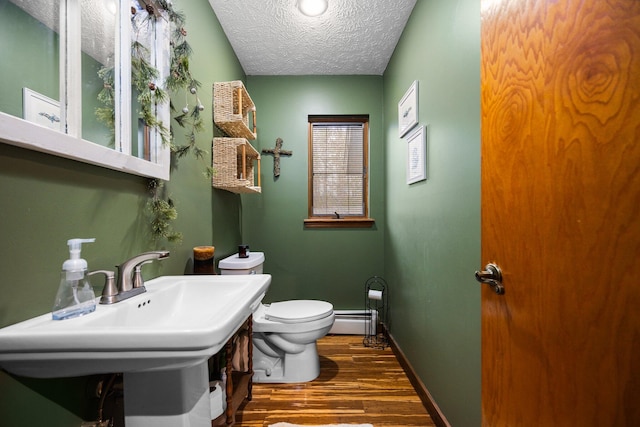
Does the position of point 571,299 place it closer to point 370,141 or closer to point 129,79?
point 129,79

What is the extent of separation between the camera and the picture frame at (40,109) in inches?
27.4

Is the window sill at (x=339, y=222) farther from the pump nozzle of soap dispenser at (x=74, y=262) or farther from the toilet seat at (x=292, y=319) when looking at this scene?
the pump nozzle of soap dispenser at (x=74, y=262)

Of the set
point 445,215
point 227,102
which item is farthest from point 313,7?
point 445,215

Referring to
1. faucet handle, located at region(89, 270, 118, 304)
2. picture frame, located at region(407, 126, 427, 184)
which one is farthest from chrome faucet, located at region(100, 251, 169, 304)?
picture frame, located at region(407, 126, 427, 184)

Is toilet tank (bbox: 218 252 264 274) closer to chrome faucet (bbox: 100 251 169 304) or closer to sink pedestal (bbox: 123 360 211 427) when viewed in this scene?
chrome faucet (bbox: 100 251 169 304)

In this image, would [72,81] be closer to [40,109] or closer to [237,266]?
[40,109]

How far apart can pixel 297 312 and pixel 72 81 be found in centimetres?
166

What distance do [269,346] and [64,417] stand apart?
1287 millimetres

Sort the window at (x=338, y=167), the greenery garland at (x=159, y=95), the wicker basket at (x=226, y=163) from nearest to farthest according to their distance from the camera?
the greenery garland at (x=159, y=95), the wicker basket at (x=226, y=163), the window at (x=338, y=167)

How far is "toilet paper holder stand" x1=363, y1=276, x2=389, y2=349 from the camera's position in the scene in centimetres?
260

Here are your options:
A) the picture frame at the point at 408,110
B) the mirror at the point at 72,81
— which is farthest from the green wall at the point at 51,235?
the picture frame at the point at 408,110

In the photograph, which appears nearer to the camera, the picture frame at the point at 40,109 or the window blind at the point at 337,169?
the picture frame at the point at 40,109

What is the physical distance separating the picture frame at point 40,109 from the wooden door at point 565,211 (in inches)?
48.7

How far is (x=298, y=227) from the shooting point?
2.79 metres
